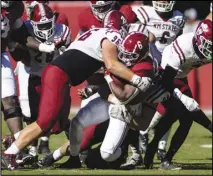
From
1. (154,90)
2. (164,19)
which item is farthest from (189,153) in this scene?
(154,90)

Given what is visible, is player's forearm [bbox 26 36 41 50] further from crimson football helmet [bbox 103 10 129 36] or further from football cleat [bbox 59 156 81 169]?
football cleat [bbox 59 156 81 169]

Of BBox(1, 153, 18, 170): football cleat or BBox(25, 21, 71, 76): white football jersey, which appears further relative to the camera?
BBox(25, 21, 71, 76): white football jersey

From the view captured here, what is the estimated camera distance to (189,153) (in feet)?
35.5

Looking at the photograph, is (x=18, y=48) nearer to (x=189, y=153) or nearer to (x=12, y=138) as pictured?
(x=12, y=138)

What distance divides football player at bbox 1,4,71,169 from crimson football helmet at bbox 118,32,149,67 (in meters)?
1.11

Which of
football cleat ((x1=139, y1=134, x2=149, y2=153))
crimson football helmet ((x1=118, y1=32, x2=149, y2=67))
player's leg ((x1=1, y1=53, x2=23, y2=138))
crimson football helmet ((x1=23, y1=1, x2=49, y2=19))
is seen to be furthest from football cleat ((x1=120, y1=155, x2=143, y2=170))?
crimson football helmet ((x1=23, y1=1, x2=49, y2=19))

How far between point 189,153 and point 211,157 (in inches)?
16.7

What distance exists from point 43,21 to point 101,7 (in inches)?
41.0

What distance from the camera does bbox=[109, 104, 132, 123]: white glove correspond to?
8531mm

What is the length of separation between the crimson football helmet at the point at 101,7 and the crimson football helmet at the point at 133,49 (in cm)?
191

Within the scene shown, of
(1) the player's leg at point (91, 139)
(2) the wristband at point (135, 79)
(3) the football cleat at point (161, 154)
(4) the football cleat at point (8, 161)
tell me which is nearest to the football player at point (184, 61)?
(3) the football cleat at point (161, 154)

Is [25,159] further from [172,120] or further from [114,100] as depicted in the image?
[172,120]

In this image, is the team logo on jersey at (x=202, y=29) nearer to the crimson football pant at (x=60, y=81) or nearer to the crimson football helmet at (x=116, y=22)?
the crimson football helmet at (x=116, y=22)

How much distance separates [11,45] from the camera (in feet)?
30.7
